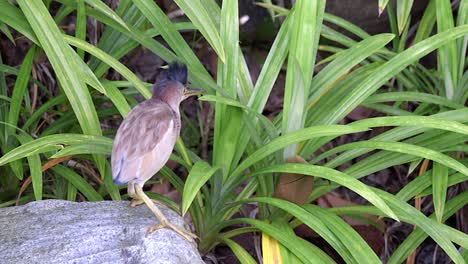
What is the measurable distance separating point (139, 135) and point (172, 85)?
9.2 inches

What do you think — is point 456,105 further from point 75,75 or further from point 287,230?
point 75,75

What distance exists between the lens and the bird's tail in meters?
2.52

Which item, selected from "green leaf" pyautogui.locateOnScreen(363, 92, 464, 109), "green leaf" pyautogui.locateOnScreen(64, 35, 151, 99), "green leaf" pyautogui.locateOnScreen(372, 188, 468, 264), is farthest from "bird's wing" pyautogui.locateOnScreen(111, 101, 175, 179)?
"green leaf" pyautogui.locateOnScreen(363, 92, 464, 109)

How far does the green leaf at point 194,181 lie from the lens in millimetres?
2328

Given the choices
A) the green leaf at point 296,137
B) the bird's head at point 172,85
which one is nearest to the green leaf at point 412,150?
the green leaf at point 296,137

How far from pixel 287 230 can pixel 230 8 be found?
2.75 ft

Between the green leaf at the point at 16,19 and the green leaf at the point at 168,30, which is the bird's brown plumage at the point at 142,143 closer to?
the green leaf at the point at 168,30

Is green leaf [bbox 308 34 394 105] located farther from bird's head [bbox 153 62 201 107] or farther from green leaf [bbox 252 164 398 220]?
bird's head [bbox 153 62 201 107]

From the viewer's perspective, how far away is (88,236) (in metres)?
2.37

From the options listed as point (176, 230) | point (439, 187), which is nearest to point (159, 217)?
point (176, 230)

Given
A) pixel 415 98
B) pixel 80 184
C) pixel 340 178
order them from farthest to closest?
pixel 415 98 → pixel 80 184 → pixel 340 178

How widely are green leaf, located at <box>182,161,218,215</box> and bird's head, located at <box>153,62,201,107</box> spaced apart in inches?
8.9

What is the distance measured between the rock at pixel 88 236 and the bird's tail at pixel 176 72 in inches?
17.4

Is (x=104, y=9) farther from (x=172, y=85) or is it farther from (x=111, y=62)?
(x=172, y=85)
